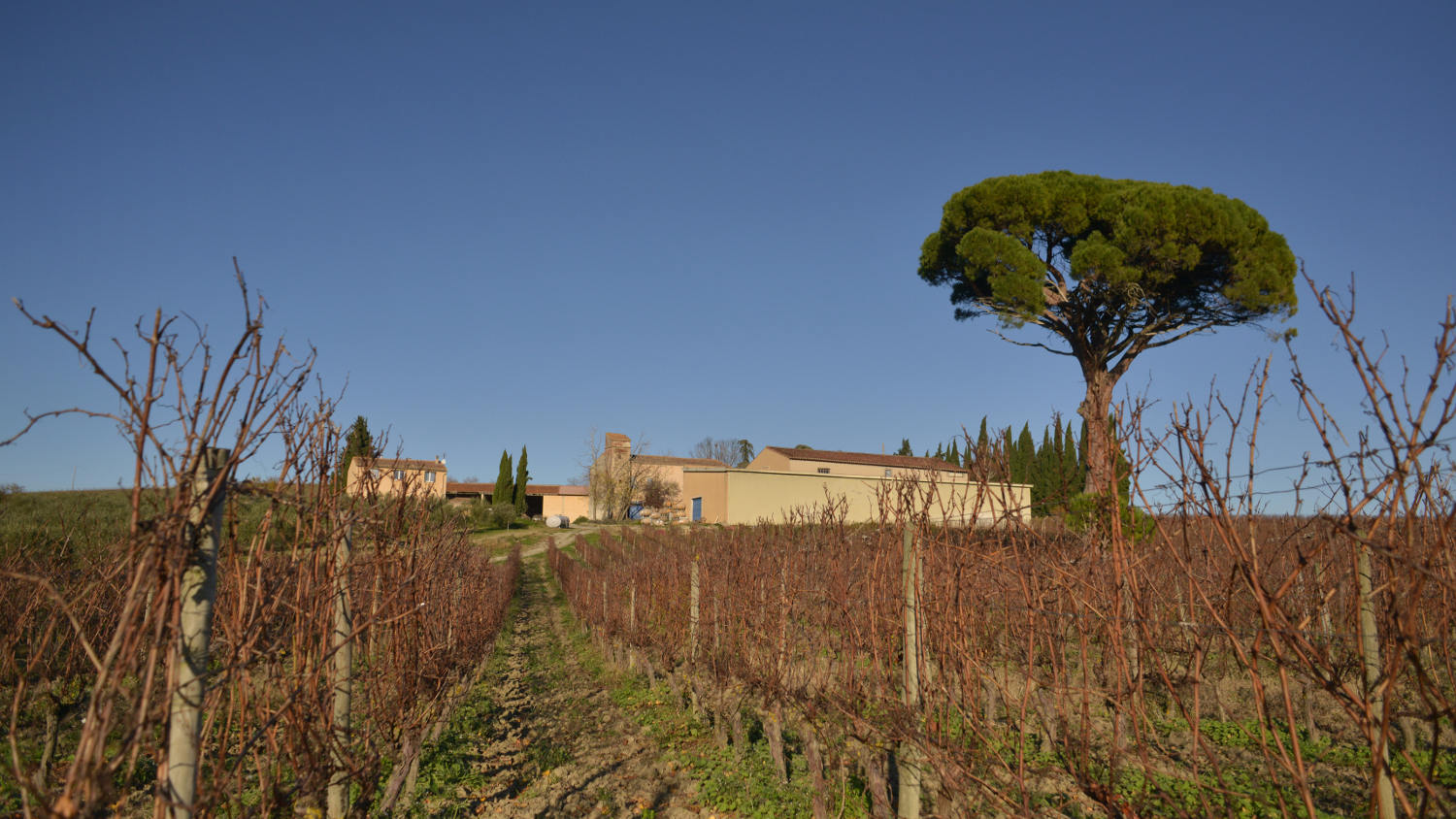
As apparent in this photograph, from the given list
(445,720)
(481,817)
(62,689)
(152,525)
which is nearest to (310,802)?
(481,817)

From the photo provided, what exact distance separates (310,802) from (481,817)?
1.62 metres

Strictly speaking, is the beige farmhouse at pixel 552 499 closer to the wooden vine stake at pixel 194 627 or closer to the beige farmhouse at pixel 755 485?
the beige farmhouse at pixel 755 485

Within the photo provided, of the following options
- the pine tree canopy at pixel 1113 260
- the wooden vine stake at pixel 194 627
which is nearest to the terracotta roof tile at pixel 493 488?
the pine tree canopy at pixel 1113 260

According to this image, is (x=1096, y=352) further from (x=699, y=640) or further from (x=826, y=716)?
(x=826, y=716)

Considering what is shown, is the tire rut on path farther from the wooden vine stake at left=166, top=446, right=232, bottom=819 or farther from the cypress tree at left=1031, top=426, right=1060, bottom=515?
the cypress tree at left=1031, top=426, right=1060, bottom=515

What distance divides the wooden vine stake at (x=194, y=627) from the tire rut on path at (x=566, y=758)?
304cm

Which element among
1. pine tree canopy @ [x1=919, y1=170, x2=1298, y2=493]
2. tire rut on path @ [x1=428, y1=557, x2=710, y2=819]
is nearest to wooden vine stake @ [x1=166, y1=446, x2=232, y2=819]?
tire rut on path @ [x1=428, y1=557, x2=710, y2=819]

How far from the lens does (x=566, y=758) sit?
5.61 meters

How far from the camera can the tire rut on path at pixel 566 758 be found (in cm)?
466

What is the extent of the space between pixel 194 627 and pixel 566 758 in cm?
433

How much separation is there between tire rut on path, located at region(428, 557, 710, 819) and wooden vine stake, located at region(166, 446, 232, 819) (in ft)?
9.96

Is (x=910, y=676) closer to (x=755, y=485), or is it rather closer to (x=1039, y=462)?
(x=755, y=485)

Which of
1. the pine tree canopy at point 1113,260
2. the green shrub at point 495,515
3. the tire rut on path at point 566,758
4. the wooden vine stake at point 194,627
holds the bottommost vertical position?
the tire rut on path at point 566,758

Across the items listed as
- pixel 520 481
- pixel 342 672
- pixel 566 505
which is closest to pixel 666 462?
pixel 566 505
